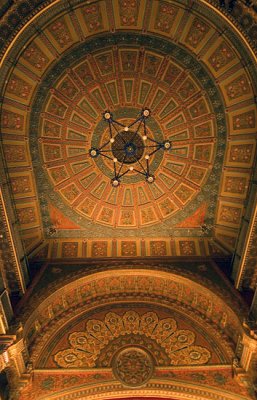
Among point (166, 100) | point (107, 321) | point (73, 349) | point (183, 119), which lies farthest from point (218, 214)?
point (73, 349)

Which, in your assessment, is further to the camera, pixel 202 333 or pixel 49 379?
pixel 202 333

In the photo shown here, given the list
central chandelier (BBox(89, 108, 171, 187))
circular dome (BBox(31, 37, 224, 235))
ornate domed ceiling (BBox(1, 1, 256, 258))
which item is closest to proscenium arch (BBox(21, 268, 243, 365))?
ornate domed ceiling (BBox(1, 1, 256, 258))

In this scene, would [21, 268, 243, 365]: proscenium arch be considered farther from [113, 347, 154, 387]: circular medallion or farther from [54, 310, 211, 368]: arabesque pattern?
[113, 347, 154, 387]: circular medallion

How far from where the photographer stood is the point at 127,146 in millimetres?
11891

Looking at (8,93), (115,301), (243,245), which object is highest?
(8,93)

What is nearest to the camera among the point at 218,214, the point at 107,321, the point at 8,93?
the point at 8,93

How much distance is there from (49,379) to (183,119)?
872cm

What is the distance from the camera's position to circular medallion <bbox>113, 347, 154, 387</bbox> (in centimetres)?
951

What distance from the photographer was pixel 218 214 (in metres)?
12.2

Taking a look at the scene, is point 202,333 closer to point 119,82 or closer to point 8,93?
point 119,82

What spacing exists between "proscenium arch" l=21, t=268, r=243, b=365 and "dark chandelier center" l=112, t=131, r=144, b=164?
3.81 meters

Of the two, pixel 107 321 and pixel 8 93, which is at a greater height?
pixel 8 93

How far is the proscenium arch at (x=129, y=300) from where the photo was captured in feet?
34.3

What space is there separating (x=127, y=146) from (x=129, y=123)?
808mm
